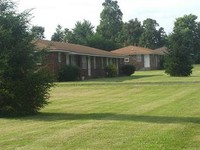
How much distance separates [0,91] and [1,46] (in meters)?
1.55

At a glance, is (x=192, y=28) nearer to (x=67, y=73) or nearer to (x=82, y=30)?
(x=82, y=30)

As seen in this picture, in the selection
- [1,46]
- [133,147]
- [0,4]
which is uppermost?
[0,4]

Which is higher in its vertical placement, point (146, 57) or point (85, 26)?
point (85, 26)

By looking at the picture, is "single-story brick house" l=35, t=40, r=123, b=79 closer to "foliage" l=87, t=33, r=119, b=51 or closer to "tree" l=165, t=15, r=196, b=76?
"tree" l=165, t=15, r=196, b=76

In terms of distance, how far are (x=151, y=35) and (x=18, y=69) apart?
317 ft

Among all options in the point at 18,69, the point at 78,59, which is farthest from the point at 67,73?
the point at 18,69

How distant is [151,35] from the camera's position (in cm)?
10994

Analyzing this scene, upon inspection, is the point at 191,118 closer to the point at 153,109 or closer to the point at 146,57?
the point at 153,109

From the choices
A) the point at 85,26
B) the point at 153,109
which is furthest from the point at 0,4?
the point at 85,26

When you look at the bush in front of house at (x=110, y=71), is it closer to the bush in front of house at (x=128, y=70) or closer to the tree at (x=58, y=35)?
the bush in front of house at (x=128, y=70)

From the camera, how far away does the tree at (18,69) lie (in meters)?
14.7

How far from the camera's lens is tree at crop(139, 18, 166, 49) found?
10888 centimetres

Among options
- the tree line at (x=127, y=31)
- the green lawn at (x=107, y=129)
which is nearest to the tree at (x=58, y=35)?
the tree line at (x=127, y=31)

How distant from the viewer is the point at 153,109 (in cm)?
1562
